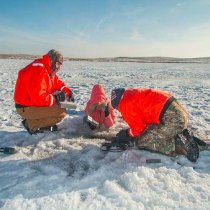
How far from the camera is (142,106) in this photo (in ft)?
14.6

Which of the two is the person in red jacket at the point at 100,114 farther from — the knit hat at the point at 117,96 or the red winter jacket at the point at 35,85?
the knit hat at the point at 117,96

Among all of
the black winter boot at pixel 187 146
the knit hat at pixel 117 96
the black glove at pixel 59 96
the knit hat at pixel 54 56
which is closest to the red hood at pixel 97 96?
the black glove at pixel 59 96

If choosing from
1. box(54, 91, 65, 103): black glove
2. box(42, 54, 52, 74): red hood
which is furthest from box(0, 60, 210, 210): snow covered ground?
box(42, 54, 52, 74): red hood

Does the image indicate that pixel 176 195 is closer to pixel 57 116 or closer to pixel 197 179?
pixel 197 179

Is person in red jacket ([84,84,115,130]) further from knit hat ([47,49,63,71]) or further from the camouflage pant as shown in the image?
the camouflage pant

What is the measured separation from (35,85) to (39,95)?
19 cm

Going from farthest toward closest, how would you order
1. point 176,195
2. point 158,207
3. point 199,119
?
point 199,119, point 176,195, point 158,207

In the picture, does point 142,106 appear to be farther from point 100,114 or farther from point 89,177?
point 100,114

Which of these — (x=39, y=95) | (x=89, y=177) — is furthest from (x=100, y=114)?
(x=89, y=177)

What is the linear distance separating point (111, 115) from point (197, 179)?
240 centimetres

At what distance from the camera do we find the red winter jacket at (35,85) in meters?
5.11

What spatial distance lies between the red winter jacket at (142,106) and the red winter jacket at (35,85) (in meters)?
1.36

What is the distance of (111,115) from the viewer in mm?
5945

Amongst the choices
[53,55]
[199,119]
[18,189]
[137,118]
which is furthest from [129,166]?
[199,119]
